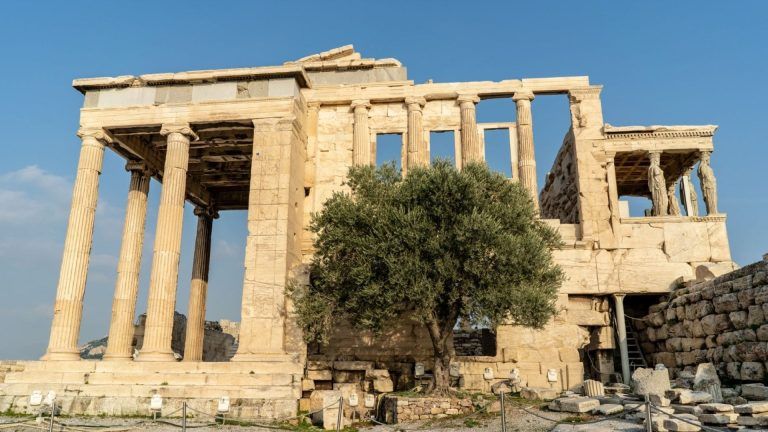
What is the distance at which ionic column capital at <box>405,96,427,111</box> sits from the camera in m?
19.7

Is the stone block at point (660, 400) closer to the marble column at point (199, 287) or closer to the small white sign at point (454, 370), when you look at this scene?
the small white sign at point (454, 370)

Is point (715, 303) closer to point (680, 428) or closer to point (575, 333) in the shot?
point (575, 333)

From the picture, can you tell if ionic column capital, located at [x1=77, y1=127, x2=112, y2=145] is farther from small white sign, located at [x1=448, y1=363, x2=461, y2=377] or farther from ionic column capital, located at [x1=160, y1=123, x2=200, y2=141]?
small white sign, located at [x1=448, y1=363, x2=461, y2=377]

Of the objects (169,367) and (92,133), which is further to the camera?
(92,133)

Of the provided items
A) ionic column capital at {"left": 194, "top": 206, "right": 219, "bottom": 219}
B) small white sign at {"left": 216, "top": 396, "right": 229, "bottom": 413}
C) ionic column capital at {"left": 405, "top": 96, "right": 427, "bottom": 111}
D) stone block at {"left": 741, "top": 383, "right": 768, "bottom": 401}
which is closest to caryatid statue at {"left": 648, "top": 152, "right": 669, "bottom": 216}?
ionic column capital at {"left": 405, "top": 96, "right": 427, "bottom": 111}

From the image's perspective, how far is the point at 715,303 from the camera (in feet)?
45.1

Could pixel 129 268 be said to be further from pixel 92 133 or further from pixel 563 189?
pixel 563 189

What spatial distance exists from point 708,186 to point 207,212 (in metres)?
19.1

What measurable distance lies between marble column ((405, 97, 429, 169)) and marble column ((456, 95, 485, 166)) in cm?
122

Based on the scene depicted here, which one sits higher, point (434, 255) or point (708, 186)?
point (708, 186)

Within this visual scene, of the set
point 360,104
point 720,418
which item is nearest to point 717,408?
point 720,418

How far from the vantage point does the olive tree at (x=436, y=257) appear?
13680mm

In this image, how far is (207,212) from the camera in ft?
84.7

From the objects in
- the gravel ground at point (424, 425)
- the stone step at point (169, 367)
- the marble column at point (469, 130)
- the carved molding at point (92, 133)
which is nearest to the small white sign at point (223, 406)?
the gravel ground at point (424, 425)
